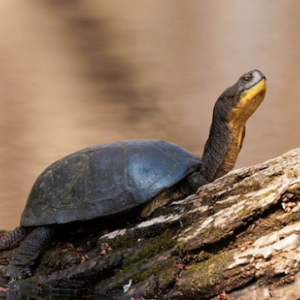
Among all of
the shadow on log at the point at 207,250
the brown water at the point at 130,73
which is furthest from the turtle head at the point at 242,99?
the brown water at the point at 130,73

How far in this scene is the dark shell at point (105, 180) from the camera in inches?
190

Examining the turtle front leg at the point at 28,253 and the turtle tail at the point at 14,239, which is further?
the turtle tail at the point at 14,239

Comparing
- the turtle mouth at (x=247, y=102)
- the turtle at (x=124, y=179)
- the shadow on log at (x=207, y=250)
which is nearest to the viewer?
the shadow on log at (x=207, y=250)

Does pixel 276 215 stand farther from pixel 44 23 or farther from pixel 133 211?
pixel 44 23

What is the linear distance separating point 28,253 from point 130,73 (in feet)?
49.4

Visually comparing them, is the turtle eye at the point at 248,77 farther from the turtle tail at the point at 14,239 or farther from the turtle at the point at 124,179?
the turtle tail at the point at 14,239

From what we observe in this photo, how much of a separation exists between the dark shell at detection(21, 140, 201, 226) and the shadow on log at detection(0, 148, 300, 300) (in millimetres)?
214

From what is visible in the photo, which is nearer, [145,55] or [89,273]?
[89,273]

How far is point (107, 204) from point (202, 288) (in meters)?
1.11

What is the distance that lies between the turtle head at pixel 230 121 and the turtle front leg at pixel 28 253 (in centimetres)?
136

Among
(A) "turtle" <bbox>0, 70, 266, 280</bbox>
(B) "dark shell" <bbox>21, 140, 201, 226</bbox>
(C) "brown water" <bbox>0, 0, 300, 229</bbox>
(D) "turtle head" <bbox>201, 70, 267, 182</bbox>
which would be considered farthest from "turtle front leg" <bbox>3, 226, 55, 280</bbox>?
(C) "brown water" <bbox>0, 0, 300, 229</bbox>

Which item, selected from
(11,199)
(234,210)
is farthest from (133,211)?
(11,199)

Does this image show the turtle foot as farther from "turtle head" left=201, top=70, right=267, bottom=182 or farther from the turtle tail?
"turtle head" left=201, top=70, right=267, bottom=182

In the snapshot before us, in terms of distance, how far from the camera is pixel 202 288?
4.07m
